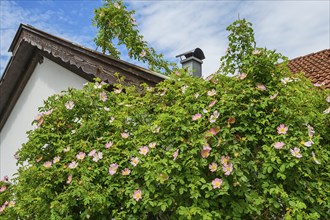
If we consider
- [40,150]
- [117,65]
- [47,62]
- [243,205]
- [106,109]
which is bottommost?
[243,205]

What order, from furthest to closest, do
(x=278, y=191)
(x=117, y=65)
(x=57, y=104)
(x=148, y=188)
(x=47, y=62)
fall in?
(x=47, y=62) < (x=117, y=65) < (x=57, y=104) < (x=148, y=188) < (x=278, y=191)

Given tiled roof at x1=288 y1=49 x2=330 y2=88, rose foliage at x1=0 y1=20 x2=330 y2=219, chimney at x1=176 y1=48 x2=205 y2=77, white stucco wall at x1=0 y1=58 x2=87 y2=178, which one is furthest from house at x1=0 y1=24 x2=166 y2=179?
tiled roof at x1=288 y1=49 x2=330 y2=88

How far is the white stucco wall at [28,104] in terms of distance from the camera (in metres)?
7.33

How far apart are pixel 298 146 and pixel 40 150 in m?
2.85

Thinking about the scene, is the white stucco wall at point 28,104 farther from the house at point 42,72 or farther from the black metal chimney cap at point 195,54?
the black metal chimney cap at point 195,54

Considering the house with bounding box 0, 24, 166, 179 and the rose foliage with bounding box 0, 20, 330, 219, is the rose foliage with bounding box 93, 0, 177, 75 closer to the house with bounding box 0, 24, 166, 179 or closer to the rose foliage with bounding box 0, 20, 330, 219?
the house with bounding box 0, 24, 166, 179

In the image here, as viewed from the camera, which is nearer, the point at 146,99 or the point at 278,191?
the point at 278,191

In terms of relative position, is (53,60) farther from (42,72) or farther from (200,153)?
(200,153)

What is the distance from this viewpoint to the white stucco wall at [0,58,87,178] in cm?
733

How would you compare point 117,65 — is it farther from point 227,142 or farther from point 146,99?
point 227,142

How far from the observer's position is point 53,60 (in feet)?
25.0

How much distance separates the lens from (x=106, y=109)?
461 centimetres

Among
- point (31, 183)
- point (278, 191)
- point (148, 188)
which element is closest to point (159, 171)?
point (148, 188)

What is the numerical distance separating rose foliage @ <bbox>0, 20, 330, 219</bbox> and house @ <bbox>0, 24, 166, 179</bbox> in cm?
115
